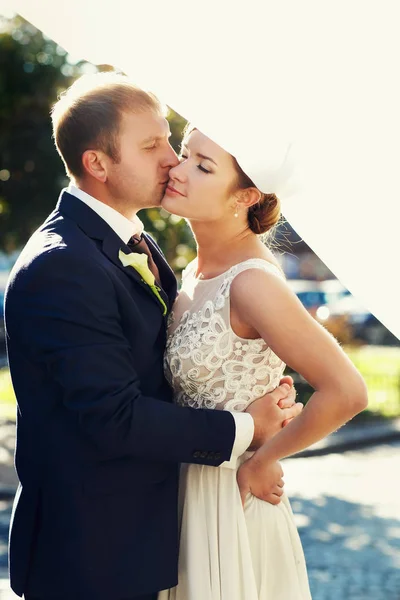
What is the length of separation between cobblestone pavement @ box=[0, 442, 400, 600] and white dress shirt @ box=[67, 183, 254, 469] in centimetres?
395

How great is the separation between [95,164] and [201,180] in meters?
0.34

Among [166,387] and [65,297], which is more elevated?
[65,297]

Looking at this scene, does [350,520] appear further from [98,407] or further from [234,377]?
[98,407]

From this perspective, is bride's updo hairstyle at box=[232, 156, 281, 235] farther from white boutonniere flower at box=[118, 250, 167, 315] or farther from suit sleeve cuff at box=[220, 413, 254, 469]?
suit sleeve cuff at box=[220, 413, 254, 469]

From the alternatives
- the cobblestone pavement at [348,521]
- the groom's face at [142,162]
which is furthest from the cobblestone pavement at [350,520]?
the groom's face at [142,162]

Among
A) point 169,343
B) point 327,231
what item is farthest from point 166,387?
point 327,231

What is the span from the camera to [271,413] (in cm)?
285

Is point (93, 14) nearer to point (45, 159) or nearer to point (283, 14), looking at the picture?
point (283, 14)

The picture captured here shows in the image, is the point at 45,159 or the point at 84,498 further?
the point at 45,159

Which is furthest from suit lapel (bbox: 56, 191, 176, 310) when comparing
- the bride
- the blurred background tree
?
the blurred background tree

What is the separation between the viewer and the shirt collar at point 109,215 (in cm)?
285

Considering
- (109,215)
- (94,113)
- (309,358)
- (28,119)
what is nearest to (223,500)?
(309,358)

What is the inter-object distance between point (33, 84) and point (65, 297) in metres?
11.0

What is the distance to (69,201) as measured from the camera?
283 cm
